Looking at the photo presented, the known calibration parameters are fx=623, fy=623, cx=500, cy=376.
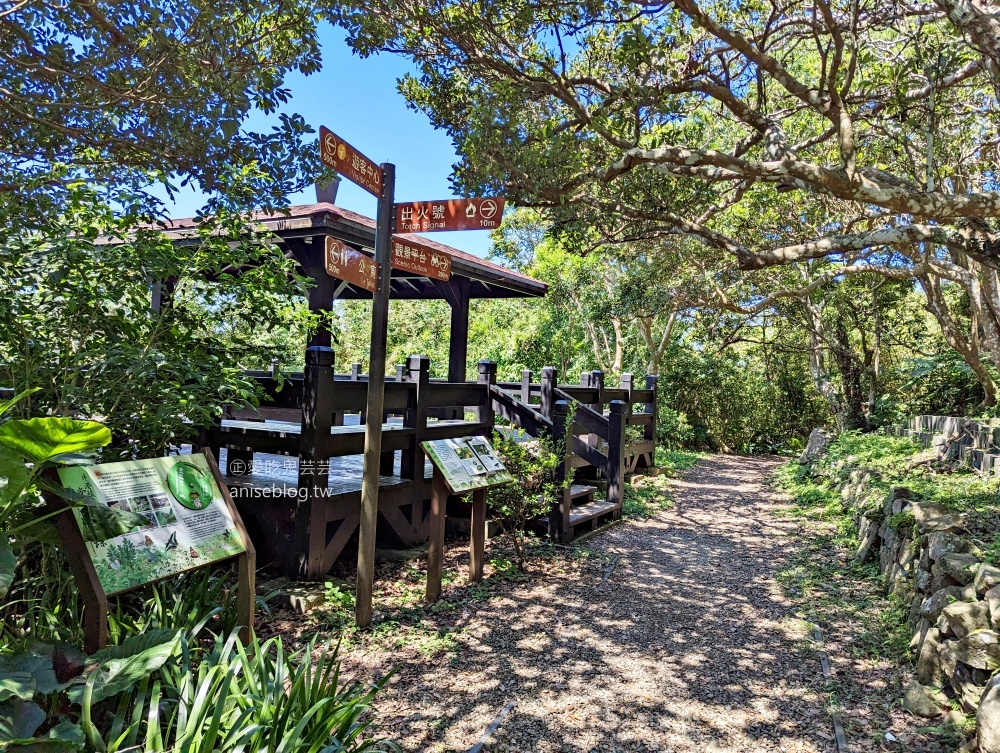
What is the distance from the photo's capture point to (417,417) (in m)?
5.39

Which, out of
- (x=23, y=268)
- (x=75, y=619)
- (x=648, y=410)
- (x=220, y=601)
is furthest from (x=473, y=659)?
(x=648, y=410)

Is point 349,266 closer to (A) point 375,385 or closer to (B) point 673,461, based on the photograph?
(A) point 375,385

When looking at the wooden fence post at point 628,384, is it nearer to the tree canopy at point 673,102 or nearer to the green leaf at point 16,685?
the tree canopy at point 673,102

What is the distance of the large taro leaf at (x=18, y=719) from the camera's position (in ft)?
5.63

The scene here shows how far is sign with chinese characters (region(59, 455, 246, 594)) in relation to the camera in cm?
233

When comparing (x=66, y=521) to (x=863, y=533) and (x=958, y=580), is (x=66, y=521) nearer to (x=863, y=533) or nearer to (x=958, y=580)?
(x=958, y=580)

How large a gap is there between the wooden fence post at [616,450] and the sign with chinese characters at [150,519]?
4.90 meters

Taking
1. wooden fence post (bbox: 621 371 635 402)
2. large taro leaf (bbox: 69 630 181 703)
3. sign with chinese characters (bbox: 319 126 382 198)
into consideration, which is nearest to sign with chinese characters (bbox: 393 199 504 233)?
sign with chinese characters (bbox: 319 126 382 198)

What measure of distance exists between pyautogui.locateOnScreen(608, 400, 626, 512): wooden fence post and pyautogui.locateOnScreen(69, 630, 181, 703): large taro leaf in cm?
548

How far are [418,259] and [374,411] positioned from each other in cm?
106

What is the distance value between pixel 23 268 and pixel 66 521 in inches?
57.8

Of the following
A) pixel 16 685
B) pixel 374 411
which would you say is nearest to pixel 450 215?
pixel 374 411

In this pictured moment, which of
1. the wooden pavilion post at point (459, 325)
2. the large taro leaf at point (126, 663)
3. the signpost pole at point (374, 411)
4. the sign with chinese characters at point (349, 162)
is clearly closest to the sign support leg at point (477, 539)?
the signpost pole at point (374, 411)

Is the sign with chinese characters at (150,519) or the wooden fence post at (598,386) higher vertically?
the wooden fence post at (598,386)
